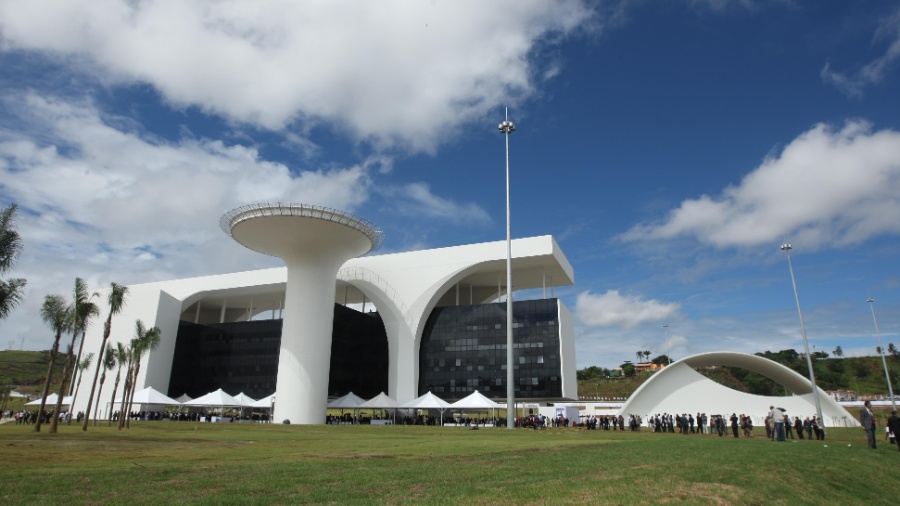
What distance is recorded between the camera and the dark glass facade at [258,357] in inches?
2397

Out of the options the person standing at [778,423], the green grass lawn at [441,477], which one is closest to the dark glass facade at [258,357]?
the person standing at [778,423]

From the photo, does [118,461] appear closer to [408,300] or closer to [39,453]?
[39,453]

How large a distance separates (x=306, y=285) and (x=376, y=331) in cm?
1732

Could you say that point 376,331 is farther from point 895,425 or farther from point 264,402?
point 895,425

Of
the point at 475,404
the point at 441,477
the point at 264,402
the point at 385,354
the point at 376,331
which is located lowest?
the point at 441,477

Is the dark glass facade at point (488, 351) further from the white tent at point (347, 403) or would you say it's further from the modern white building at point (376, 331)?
the white tent at point (347, 403)

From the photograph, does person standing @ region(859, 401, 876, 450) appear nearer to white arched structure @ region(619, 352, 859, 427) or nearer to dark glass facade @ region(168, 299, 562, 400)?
white arched structure @ region(619, 352, 859, 427)

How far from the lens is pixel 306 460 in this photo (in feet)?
44.0

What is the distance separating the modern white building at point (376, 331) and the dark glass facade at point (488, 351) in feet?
0.34

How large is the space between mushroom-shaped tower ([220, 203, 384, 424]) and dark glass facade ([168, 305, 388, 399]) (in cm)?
1120

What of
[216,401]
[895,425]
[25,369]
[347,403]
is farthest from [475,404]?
[25,369]

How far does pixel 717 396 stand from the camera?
4978 centimetres

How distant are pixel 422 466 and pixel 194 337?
63.9 m

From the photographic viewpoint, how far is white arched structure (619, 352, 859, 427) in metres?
49.0
